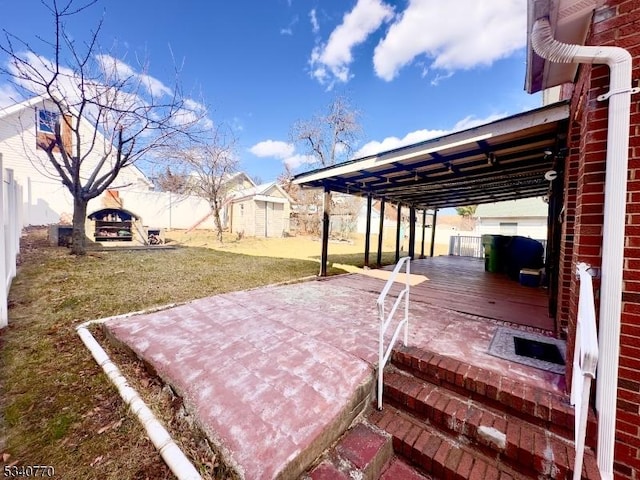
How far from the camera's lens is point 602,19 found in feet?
5.43

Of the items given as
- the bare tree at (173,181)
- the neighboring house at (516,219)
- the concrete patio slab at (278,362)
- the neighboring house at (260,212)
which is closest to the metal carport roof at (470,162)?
the concrete patio slab at (278,362)

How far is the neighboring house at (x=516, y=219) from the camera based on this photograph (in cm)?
1852

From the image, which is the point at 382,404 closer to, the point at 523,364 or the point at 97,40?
the point at 523,364

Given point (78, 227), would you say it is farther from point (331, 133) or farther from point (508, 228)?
point (508, 228)

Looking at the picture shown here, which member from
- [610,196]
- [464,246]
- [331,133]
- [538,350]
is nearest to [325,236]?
[538,350]

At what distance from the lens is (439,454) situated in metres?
1.73

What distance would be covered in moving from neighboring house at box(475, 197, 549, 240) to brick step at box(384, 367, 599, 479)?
19.6m

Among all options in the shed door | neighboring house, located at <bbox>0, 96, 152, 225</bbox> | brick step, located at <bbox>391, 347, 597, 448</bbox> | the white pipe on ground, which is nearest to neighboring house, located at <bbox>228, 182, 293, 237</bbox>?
the shed door

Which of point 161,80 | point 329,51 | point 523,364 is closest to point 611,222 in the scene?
point 523,364

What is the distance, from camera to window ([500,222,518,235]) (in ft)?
64.0

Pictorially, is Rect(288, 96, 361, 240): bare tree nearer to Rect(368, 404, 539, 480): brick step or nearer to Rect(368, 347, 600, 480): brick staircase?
Rect(368, 347, 600, 480): brick staircase

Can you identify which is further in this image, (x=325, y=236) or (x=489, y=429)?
(x=325, y=236)

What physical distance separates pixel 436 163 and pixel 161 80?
7908 millimetres

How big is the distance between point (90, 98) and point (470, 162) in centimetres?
977
